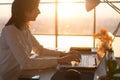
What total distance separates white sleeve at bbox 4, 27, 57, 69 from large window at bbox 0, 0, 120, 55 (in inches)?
114

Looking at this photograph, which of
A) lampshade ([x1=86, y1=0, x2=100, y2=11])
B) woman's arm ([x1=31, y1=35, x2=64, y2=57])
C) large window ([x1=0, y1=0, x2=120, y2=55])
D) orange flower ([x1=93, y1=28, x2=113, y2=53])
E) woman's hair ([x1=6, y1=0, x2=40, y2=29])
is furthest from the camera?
large window ([x1=0, y1=0, x2=120, y2=55])

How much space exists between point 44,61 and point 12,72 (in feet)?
0.75

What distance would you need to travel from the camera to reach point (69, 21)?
17.1 feet

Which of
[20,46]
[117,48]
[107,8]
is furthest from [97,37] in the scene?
[107,8]

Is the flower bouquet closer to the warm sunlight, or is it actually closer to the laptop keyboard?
the laptop keyboard

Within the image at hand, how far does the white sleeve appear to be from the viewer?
1916 mm

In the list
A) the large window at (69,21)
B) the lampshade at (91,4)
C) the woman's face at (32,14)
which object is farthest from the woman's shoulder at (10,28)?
the large window at (69,21)

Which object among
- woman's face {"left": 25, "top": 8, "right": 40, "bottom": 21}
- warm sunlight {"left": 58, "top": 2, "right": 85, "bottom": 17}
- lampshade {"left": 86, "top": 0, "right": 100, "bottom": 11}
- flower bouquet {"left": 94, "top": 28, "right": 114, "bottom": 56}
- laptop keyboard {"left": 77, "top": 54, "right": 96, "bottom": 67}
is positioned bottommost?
laptop keyboard {"left": 77, "top": 54, "right": 96, "bottom": 67}

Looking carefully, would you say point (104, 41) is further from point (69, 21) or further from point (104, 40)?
point (69, 21)

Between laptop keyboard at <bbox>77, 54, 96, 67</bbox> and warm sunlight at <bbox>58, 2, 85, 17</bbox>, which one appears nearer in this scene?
laptop keyboard at <bbox>77, 54, 96, 67</bbox>

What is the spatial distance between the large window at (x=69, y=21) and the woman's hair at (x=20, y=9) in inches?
111

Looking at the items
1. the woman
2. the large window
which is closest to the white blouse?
the woman

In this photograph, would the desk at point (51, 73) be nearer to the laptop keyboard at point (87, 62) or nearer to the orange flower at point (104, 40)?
the laptop keyboard at point (87, 62)

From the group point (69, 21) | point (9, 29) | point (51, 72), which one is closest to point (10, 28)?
point (9, 29)
